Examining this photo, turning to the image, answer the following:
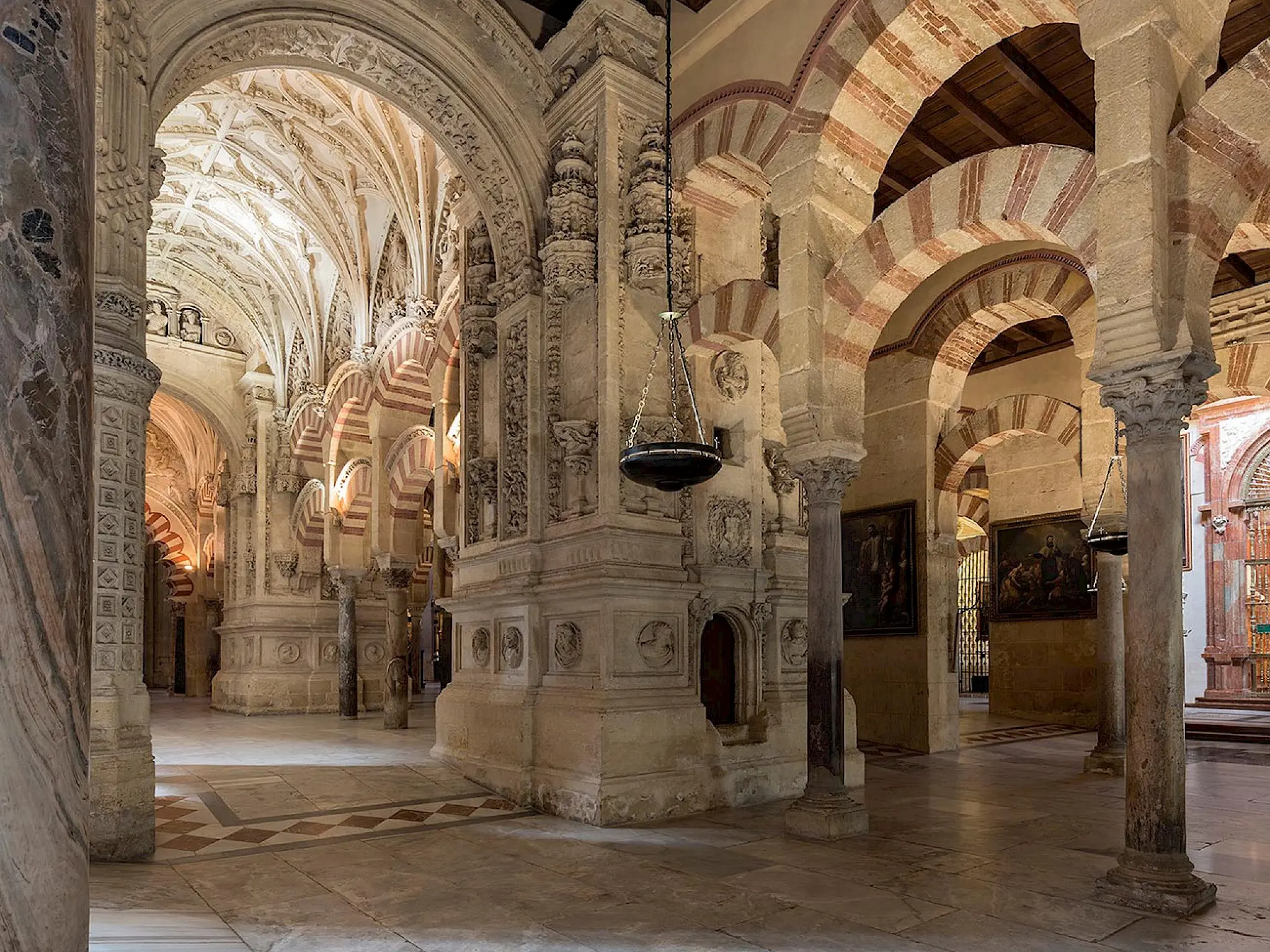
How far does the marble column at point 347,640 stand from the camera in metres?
Result: 13.5

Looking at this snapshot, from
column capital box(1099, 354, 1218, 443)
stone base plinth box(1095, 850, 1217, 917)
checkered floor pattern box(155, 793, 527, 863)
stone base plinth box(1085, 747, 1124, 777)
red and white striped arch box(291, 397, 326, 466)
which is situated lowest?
stone base plinth box(1085, 747, 1124, 777)

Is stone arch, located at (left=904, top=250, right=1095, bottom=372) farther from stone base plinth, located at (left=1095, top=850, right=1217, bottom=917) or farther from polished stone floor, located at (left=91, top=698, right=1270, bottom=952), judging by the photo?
stone base plinth, located at (left=1095, top=850, right=1217, bottom=917)

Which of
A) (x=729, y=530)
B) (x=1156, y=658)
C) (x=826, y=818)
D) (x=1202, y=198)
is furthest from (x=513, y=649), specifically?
(x=1202, y=198)

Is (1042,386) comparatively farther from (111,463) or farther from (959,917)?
(111,463)

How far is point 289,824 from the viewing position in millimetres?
6375

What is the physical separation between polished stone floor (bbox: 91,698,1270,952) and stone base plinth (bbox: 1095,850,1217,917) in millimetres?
75

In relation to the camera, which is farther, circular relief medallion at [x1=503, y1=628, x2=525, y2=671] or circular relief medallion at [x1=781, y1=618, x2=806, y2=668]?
circular relief medallion at [x1=781, y1=618, x2=806, y2=668]

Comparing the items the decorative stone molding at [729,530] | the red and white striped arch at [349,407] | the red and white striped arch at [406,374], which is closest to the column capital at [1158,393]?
the decorative stone molding at [729,530]

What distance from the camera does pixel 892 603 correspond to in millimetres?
10781

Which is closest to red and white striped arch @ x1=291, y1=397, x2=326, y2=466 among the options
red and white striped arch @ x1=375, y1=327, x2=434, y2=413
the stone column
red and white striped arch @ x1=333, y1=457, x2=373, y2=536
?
red and white striped arch @ x1=333, y1=457, x2=373, y2=536

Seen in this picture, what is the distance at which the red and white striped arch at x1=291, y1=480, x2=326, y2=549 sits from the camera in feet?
48.6

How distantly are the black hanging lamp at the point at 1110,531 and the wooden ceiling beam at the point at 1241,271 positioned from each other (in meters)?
3.35

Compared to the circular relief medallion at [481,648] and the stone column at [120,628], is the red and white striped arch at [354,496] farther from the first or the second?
the stone column at [120,628]

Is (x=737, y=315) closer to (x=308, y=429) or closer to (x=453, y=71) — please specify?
(x=453, y=71)
